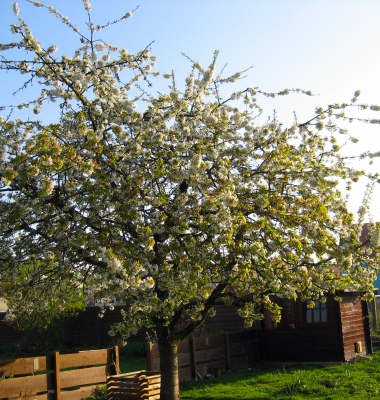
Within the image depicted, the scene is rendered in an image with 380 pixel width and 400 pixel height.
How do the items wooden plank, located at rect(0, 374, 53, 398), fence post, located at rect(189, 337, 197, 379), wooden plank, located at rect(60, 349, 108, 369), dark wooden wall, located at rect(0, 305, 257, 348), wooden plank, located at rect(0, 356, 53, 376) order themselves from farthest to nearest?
dark wooden wall, located at rect(0, 305, 257, 348)
fence post, located at rect(189, 337, 197, 379)
wooden plank, located at rect(60, 349, 108, 369)
wooden plank, located at rect(0, 356, 53, 376)
wooden plank, located at rect(0, 374, 53, 398)

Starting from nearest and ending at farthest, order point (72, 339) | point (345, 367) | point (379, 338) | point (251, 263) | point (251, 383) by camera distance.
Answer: point (251, 263) → point (251, 383) → point (345, 367) → point (379, 338) → point (72, 339)

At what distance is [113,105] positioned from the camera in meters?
7.50

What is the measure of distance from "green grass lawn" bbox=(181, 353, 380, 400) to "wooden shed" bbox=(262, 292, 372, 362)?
0.79 m

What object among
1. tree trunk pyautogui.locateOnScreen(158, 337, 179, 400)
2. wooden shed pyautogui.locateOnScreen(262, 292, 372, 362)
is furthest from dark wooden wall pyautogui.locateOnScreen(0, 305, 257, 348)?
tree trunk pyautogui.locateOnScreen(158, 337, 179, 400)

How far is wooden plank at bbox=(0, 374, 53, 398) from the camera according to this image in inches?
353

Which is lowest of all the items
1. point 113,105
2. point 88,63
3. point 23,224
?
point 23,224

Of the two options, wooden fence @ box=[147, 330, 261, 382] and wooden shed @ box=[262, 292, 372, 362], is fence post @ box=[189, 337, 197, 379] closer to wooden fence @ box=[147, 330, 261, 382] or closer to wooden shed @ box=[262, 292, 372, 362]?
wooden fence @ box=[147, 330, 261, 382]

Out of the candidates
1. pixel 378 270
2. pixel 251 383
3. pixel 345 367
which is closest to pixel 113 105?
pixel 378 270

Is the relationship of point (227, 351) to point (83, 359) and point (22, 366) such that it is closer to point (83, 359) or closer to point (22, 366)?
point (83, 359)

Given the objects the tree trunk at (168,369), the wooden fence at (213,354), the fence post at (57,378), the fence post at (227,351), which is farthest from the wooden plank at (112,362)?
the fence post at (227,351)

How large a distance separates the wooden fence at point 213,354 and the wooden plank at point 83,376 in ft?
3.55

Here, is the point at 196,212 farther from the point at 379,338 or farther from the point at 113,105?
the point at 379,338

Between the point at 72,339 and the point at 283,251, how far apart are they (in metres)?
15.1

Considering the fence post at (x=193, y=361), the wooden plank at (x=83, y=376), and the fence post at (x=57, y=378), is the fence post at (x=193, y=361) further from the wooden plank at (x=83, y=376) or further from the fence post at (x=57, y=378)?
the fence post at (x=57, y=378)
